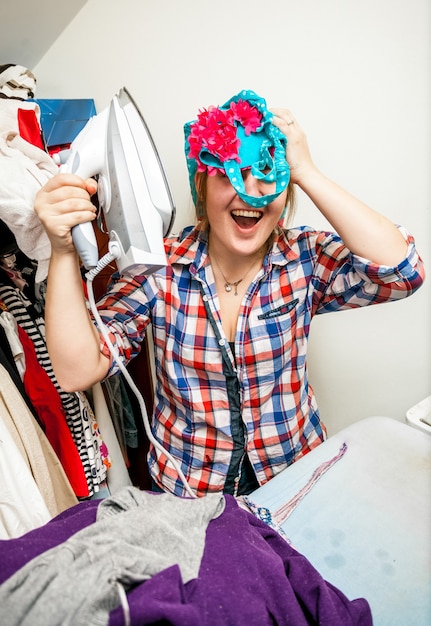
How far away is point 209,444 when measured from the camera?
1.03 m

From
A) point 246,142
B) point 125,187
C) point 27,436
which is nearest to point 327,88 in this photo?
point 246,142

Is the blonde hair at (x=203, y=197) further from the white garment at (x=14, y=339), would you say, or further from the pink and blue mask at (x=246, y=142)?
the white garment at (x=14, y=339)

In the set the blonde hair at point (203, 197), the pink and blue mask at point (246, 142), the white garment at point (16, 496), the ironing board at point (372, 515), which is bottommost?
the ironing board at point (372, 515)

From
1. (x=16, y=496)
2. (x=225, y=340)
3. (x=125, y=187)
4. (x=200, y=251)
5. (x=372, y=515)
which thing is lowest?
(x=372, y=515)

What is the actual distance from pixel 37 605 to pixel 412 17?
1350 millimetres

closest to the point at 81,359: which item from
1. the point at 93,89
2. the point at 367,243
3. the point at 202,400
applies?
the point at 202,400

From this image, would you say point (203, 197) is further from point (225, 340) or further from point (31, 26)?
point (31, 26)

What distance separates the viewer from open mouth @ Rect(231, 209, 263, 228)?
36.0 inches

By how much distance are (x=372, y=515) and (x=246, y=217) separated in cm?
71

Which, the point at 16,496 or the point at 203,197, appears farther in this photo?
the point at 203,197

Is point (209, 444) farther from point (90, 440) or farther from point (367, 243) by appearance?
point (367, 243)

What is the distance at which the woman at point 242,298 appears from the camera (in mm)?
851

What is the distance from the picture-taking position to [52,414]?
103cm

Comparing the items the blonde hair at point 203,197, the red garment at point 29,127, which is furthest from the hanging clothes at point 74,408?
the blonde hair at point 203,197
